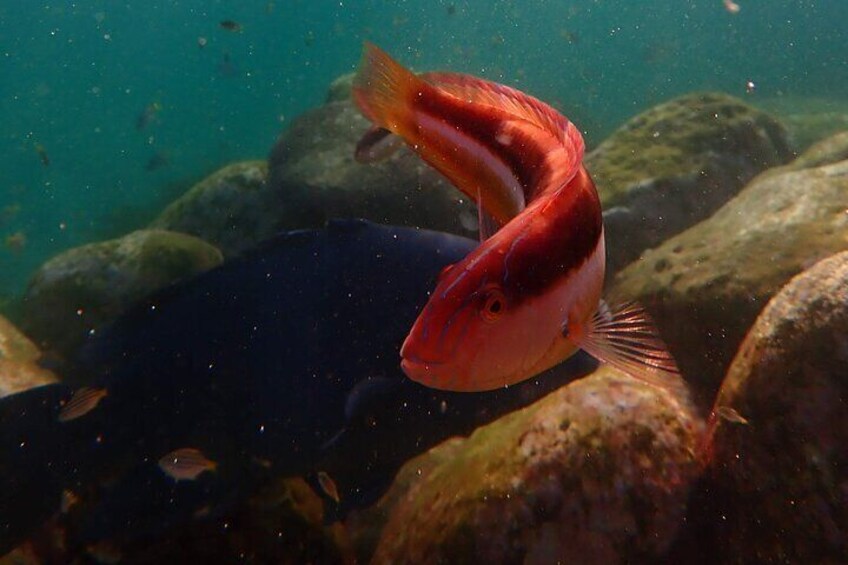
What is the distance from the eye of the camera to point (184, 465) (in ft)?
11.6

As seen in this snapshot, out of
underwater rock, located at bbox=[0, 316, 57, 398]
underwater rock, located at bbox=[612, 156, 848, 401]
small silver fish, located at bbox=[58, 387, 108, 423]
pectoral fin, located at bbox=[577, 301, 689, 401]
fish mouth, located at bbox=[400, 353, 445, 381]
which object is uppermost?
fish mouth, located at bbox=[400, 353, 445, 381]

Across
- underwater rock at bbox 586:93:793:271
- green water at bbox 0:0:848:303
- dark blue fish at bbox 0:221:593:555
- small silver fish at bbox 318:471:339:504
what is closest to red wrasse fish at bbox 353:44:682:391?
dark blue fish at bbox 0:221:593:555

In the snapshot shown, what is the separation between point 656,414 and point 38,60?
134m

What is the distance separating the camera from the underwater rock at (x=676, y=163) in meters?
6.00

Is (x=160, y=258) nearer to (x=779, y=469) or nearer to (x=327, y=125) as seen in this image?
(x=327, y=125)

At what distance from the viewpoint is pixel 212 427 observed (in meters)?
3.67

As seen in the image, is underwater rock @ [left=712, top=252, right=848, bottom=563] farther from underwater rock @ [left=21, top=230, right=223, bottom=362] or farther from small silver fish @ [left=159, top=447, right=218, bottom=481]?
underwater rock @ [left=21, top=230, right=223, bottom=362]

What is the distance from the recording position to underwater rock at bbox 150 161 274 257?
26.9 feet

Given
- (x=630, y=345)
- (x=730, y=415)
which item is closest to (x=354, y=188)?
(x=730, y=415)

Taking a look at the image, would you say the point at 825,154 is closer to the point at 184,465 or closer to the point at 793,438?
the point at 793,438

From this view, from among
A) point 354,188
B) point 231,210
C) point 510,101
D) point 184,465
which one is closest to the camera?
point 510,101

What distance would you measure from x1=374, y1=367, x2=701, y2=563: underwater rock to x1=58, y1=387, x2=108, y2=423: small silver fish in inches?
80.1

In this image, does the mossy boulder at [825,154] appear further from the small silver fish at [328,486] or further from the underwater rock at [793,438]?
the small silver fish at [328,486]

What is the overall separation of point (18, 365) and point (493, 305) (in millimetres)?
5812
